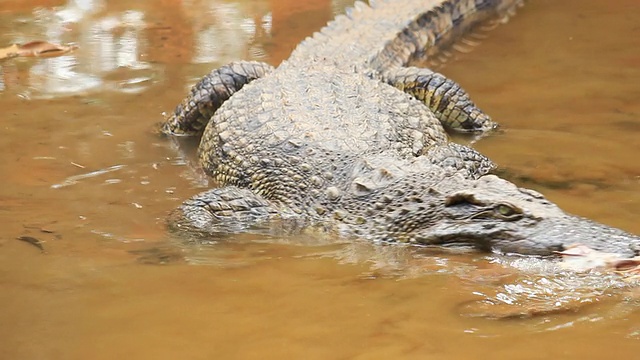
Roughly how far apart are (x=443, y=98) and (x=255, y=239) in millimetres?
2371

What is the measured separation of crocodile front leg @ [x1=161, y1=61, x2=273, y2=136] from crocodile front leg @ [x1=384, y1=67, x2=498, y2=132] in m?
0.96

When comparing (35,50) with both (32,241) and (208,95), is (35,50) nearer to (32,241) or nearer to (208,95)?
(208,95)

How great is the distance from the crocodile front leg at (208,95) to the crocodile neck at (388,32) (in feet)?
0.96

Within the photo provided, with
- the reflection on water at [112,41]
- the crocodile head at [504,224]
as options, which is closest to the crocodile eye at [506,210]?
the crocodile head at [504,224]

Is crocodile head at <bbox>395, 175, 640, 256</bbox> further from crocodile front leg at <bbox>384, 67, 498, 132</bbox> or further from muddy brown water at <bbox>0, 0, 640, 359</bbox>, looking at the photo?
crocodile front leg at <bbox>384, 67, 498, 132</bbox>

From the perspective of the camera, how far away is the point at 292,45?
26.5 ft

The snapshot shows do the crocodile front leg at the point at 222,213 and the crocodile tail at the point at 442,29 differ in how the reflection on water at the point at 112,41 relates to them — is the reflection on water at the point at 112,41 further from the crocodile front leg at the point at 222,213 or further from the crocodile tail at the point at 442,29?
the crocodile front leg at the point at 222,213

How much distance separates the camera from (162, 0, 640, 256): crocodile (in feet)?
12.8

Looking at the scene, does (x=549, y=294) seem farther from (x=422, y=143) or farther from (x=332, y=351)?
(x=422, y=143)

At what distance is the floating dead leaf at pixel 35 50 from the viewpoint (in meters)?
7.79

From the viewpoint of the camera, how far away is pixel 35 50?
7883 mm

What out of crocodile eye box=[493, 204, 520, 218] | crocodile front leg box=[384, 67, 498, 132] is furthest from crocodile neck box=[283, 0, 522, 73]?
crocodile eye box=[493, 204, 520, 218]

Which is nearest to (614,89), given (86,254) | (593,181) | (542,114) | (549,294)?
(542,114)

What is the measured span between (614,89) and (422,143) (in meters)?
2.08
